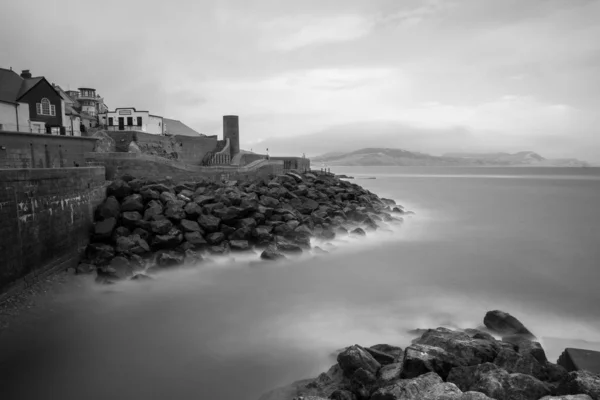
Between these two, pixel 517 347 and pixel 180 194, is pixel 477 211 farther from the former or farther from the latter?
pixel 517 347

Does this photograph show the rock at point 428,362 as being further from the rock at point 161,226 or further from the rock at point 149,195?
the rock at point 149,195

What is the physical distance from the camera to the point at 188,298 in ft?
26.5

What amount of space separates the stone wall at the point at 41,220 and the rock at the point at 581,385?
8251 mm

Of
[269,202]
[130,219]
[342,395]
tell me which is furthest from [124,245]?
[342,395]

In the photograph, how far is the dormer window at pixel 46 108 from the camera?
22280mm

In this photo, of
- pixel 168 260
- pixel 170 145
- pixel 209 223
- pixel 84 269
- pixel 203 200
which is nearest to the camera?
pixel 84 269

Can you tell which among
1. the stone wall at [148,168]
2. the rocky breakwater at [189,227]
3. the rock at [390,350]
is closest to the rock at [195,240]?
the rocky breakwater at [189,227]

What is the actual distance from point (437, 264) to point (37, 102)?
23.4 meters

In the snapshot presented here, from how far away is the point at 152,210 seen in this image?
11242 millimetres

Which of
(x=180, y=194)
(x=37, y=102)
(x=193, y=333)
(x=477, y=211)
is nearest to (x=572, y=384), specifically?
(x=193, y=333)

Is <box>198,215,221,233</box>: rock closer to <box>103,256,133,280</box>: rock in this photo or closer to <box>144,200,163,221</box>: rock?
<box>144,200,163,221</box>: rock

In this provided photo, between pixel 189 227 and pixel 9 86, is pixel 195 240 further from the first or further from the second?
pixel 9 86

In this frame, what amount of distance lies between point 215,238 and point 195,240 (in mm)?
550

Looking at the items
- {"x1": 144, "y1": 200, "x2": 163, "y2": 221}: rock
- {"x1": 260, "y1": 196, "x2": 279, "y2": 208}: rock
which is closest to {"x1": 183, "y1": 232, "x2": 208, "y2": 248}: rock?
{"x1": 144, "y1": 200, "x2": 163, "y2": 221}: rock
